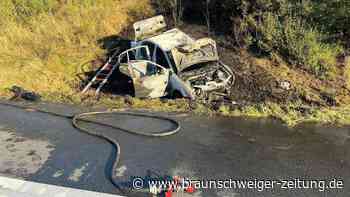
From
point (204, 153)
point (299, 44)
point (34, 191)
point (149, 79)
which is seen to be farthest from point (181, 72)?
point (34, 191)

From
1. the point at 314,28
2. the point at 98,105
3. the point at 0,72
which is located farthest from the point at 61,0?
the point at 314,28

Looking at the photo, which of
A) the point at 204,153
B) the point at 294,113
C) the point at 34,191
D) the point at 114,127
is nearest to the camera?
the point at 34,191

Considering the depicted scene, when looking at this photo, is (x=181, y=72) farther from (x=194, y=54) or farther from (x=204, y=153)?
(x=204, y=153)

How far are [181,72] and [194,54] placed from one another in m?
0.63

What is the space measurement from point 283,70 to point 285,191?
6065 mm

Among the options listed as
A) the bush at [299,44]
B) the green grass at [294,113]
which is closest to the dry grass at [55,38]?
the green grass at [294,113]

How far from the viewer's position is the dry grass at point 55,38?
1330 centimetres

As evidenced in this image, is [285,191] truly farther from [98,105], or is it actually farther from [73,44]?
[73,44]

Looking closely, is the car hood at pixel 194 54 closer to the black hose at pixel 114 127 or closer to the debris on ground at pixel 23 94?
the black hose at pixel 114 127

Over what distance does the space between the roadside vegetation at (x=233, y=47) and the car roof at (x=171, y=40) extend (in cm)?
161

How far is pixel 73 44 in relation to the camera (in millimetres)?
15586

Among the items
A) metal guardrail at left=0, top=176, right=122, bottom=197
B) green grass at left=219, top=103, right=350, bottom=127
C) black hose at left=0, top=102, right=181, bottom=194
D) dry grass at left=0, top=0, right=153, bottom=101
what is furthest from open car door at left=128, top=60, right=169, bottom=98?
metal guardrail at left=0, top=176, right=122, bottom=197

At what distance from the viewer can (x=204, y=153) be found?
8.26 m

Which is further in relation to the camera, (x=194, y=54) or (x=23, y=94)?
(x=23, y=94)
